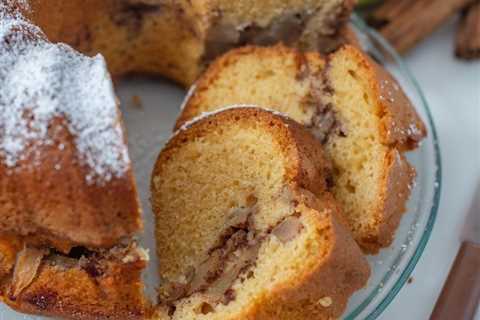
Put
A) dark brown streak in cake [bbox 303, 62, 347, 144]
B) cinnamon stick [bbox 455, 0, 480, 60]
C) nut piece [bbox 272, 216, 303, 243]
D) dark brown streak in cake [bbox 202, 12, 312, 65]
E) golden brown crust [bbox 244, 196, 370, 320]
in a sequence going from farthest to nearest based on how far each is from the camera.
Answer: cinnamon stick [bbox 455, 0, 480, 60] < dark brown streak in cake [bbox 202, 12, 312, 65] < dark brown streak in cake [bbox 303, 62, 347, 144] < nut piece [bbox 272, 216, 303, 243] < golden brown crust [bbox 244, 196, 370, 320]

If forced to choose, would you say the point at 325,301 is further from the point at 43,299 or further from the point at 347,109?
the point at 43,299

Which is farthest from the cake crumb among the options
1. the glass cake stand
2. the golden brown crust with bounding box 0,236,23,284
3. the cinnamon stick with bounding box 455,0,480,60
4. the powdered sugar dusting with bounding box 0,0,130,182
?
the cinnamon stick with bounding box 455,0,480,60

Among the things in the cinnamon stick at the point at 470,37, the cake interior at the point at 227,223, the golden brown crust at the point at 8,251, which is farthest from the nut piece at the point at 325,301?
the cinnamon stick at the point at 470,37

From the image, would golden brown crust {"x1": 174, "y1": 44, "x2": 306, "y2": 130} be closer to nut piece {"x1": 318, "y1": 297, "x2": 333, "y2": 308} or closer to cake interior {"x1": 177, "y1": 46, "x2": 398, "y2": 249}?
cake interior {"x1": 177, "y1": 46, "x2": 398, "y2": 249}

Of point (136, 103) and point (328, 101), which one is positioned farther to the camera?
point (136, 103)

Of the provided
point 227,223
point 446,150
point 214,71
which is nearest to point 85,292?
point 227,223

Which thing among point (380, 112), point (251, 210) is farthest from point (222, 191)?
point (380, 112)
